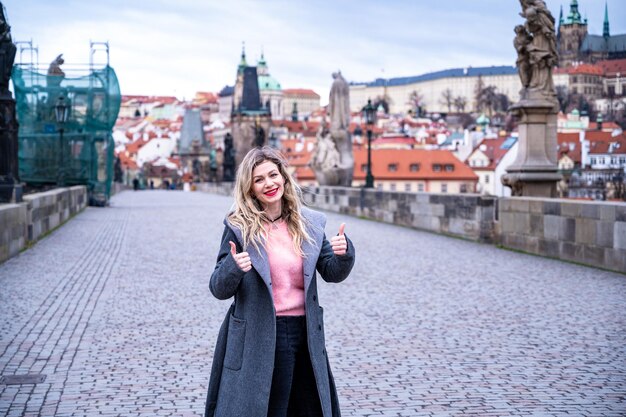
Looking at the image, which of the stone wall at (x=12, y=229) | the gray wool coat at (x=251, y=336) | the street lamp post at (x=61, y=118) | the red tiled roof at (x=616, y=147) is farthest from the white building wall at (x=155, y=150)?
the gray wool coat at (x=251, y=336)

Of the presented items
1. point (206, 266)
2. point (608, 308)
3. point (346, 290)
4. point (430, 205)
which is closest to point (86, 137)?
point (430, 205)

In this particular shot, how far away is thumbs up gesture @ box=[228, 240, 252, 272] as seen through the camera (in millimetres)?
3920

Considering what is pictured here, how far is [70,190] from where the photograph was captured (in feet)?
88.5

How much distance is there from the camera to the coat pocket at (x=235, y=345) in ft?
13.2

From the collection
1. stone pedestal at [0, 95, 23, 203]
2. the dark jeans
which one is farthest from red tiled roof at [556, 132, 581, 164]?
the dark jeans

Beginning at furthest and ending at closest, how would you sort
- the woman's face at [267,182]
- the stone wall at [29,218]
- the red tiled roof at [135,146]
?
1. the red tiled roof at [135,146]
2. the stone wall at [29,218]
3. the woman's face at [267,182]

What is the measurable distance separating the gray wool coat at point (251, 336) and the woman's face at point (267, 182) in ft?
0.62

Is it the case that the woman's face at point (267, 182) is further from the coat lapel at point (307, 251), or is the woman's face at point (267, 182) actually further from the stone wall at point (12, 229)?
the stone wall at point (12, 229)

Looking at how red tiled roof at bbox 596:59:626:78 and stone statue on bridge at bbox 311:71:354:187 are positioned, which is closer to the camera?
stone statue on bridge at bbox 311:71:354:187

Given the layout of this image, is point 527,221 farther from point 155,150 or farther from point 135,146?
point 135,146

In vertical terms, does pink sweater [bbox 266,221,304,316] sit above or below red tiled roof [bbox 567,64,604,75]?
below

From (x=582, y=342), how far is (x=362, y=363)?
1784mm

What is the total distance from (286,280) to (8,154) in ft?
46.9

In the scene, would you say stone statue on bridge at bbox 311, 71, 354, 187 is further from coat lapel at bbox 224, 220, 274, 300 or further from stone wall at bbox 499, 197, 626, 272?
coat lapel at bbox 224, 220, 274, 300
